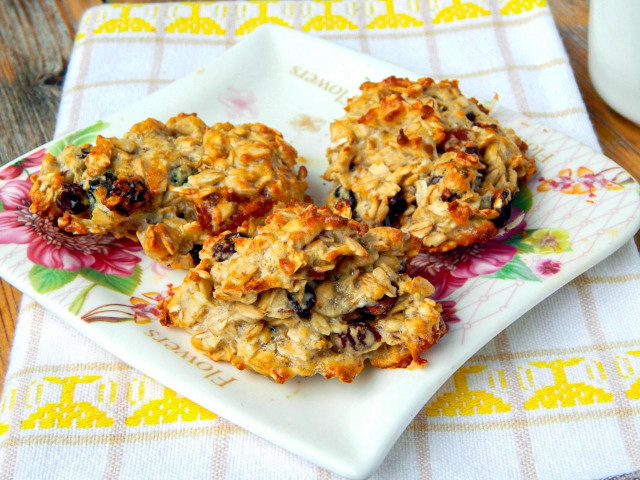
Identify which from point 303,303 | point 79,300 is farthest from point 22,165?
point 303,303

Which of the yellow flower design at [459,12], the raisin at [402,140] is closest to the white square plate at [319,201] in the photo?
the raisin at [402,140]

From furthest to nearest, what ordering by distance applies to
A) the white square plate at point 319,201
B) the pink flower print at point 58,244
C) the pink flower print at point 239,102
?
the pink flower print at point 239,102 → the pink flower print at point 58,244 → the white square plate at point 319,201

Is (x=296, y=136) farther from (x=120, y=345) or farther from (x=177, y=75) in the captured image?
(x=120, y=345)

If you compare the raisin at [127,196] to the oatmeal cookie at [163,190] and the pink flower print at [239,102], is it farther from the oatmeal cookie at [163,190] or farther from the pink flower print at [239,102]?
the pink flower print at [239,102]

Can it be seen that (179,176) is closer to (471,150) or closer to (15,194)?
(15,194)

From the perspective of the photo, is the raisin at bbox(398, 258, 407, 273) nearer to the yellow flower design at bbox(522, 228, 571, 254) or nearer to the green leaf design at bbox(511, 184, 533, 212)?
the yellow flower design at bbox(522, 228, 571, 254)

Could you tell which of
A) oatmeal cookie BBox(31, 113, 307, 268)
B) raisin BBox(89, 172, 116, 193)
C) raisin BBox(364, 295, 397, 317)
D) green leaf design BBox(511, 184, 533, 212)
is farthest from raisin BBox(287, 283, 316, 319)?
green leaf design BBox(511, 184, 533, 212)
